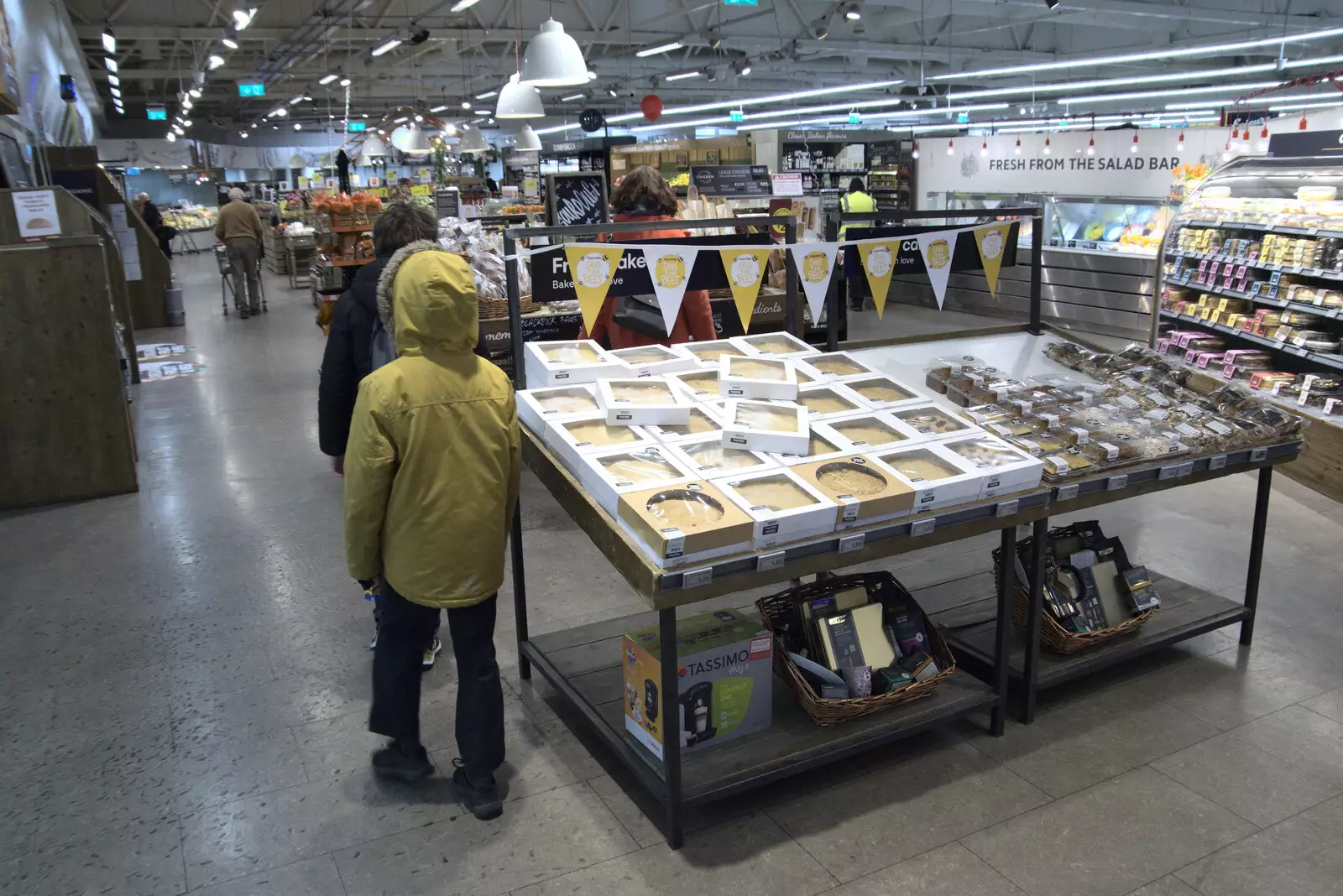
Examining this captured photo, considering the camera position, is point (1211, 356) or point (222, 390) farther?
point (222, 390)

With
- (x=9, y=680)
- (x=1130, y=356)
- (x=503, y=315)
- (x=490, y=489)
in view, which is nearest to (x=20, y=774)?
(x=9, y=680)

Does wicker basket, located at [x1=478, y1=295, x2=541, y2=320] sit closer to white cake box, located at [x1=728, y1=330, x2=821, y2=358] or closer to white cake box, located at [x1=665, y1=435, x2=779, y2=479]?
white cake box, located at [x1=728, y1=330, x2=821, y2=358]

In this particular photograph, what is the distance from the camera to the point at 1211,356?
22.3 feet

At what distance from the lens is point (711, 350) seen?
147 inches

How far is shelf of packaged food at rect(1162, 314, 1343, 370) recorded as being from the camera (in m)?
5.85

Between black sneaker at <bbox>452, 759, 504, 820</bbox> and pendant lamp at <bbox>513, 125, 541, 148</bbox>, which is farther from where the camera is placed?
pendant lamp at <bbox>513, 125, 541, 148</bbox>

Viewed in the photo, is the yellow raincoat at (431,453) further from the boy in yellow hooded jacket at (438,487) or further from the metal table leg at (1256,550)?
the metal table leg at (1256,550)

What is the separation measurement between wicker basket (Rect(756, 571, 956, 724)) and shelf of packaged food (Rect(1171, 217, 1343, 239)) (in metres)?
4.29

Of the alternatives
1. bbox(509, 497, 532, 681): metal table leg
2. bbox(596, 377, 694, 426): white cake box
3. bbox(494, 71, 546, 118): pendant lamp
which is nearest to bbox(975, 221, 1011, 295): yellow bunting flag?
bbox(596, 377, 694, 426): white cake box

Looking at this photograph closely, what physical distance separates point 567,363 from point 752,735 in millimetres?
1369

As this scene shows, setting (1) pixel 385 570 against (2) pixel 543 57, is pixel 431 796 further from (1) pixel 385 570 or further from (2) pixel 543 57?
(2) pixel 543 57

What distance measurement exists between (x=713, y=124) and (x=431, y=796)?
29767mm

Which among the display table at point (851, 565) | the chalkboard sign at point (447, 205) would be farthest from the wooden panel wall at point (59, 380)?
the chalkboard sign at point (447, 205)

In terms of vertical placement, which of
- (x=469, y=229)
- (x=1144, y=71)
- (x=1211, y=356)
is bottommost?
(x=1211, y=356)
